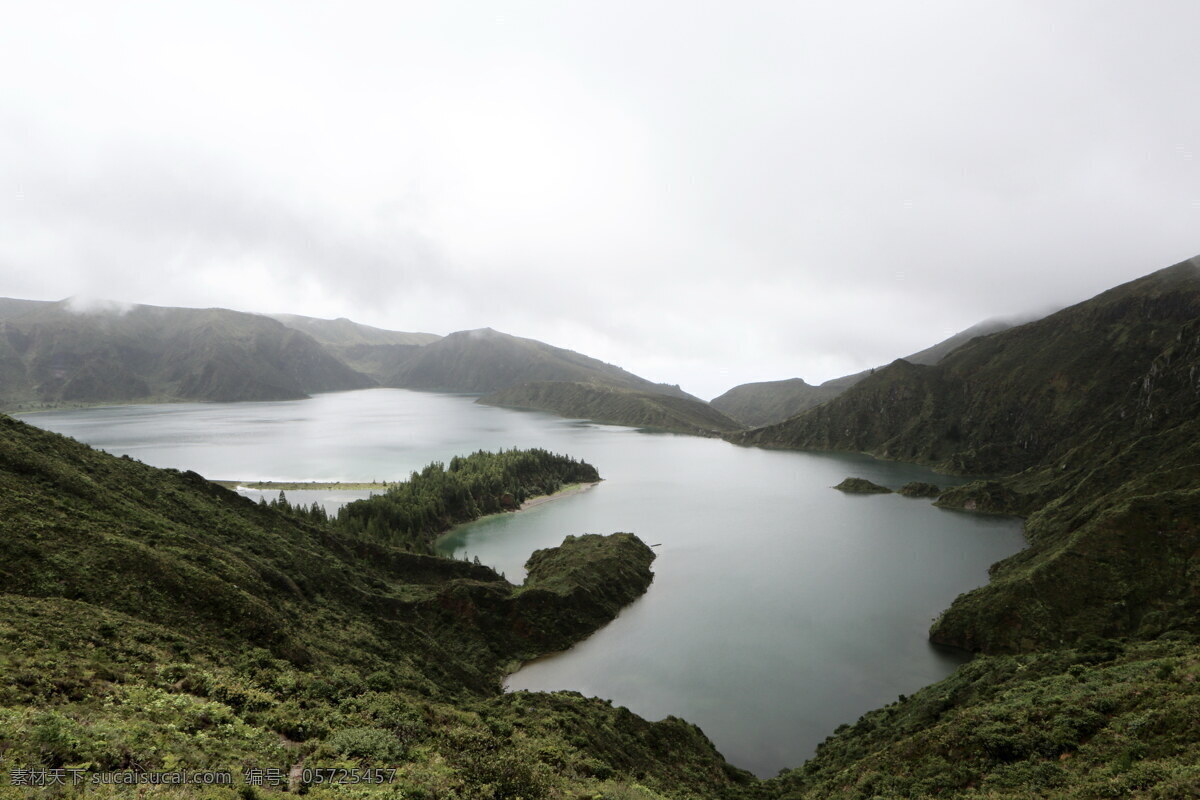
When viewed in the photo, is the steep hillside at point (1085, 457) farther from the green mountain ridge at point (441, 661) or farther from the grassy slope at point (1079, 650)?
the green mountain ridge at point (441, 661)

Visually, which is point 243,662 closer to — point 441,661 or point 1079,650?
point 441,661

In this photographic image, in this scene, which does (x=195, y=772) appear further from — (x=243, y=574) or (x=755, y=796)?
(x=755, y=796)

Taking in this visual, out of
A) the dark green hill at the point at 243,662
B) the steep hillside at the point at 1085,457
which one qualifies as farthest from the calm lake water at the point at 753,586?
the steep hillside at the point at 1085,457

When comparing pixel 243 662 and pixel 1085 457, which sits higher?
pixel 1085 457

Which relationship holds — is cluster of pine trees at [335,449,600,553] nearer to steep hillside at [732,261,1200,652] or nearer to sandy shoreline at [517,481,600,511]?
sandy shoreline at [517,481,600,511]

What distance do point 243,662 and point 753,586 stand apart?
2240 inches

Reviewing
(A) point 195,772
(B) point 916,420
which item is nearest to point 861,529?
(A) point 195,772

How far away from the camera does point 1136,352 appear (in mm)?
142125

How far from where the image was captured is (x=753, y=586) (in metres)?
67.0

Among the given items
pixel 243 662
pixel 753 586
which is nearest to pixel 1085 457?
pixel 753 586

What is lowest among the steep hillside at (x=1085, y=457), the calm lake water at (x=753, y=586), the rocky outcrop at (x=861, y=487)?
the calm lake water at (x=753, y=586)

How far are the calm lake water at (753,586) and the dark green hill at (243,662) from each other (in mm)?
6971

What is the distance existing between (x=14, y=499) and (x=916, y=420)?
724ft

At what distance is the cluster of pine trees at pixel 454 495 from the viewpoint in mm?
81500
